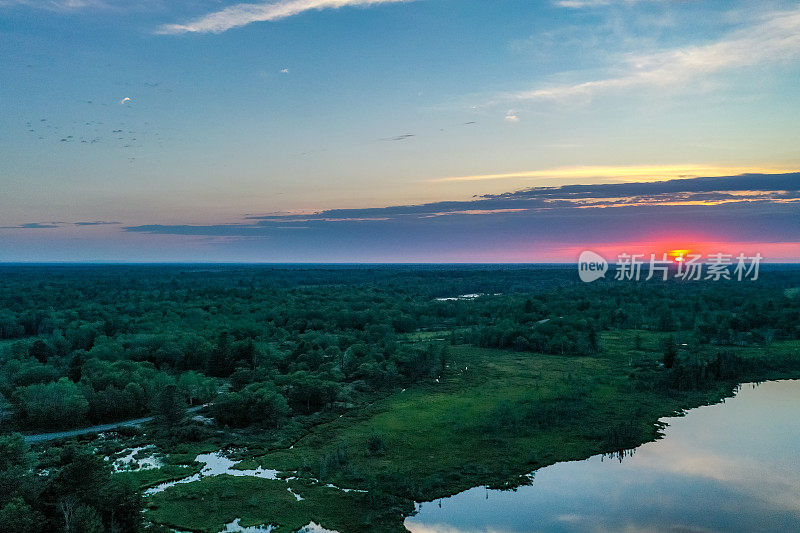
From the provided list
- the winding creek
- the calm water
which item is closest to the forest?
the winding creek

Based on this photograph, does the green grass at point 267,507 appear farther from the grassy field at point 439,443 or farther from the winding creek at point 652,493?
the winding creek at point 652,493

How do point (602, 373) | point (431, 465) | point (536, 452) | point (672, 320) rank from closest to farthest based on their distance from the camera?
point (431, 465) < point (536, 452) < point (602, 373) < point (672, 320)

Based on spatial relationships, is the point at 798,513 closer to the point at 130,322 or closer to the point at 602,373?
the point at 602,373

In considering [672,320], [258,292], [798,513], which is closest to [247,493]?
[798,513]

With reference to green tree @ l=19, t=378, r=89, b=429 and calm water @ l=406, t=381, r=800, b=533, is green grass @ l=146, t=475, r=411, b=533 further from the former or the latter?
green tree @ l=19, t=378, r=89, b=429

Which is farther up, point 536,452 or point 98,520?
point 98,520
